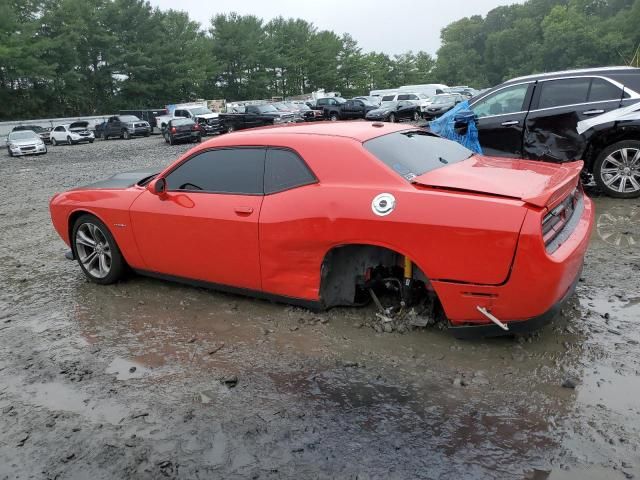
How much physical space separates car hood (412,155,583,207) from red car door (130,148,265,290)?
1.36 m

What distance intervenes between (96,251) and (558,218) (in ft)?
Result: 13.9

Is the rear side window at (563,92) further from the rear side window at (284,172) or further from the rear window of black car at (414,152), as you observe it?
the rear side window at (284,172)

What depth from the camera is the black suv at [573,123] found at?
22.7ft

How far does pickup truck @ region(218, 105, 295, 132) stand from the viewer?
2906cm

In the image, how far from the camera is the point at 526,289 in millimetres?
3045

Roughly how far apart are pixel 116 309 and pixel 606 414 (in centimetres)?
388

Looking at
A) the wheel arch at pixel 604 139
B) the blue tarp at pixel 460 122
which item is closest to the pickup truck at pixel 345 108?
the blue tarp at pixel 460 122

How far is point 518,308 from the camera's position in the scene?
123 inches

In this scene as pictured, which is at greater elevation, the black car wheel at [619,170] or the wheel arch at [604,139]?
the wheel arch at [604,139]

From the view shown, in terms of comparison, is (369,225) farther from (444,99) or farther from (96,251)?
(444,99)

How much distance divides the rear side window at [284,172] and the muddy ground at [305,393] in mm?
1047

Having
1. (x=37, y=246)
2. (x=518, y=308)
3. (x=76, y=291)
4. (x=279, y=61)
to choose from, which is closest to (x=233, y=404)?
(x=518, y=308)

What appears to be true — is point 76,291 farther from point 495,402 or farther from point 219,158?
point 495,402

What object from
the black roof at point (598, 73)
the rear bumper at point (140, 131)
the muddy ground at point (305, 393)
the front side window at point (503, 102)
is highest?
the black roof at point (598, 73)
